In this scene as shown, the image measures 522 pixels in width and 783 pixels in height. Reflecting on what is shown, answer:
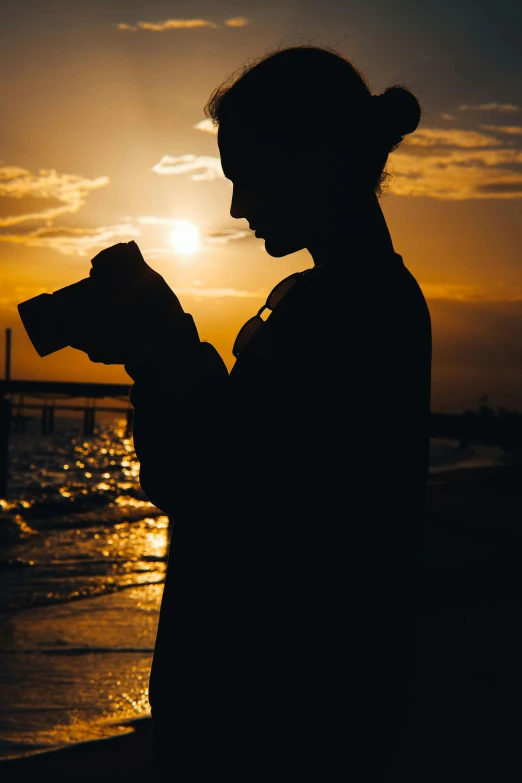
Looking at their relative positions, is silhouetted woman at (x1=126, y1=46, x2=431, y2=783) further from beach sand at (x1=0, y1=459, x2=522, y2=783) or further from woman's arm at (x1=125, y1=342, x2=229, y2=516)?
beach sand at (x1=0, y1=459, x2=522, y2=783)

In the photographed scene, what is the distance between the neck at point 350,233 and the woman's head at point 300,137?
0.01 meters

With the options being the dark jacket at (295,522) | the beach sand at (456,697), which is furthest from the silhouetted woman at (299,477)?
the beach sand at (456,697)

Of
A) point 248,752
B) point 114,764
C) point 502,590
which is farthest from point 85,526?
point 248,752

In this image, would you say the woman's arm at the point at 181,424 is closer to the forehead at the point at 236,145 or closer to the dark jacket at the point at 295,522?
the dark jacket at the point at 295,522

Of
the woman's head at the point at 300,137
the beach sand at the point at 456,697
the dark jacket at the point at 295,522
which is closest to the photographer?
the dark jacket at the point at 295,522

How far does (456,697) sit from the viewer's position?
152 inches

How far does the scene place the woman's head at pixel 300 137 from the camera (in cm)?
114

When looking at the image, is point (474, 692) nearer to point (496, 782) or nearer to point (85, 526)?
point (496, 782)

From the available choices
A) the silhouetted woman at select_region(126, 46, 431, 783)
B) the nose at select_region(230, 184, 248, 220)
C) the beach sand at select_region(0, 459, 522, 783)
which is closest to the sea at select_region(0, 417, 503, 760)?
the beach sand at select_region(0, 459, 522, 783)

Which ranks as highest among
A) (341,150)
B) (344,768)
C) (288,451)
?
(341,150)

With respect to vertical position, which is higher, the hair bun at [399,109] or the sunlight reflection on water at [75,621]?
the hair bun at [399,109]

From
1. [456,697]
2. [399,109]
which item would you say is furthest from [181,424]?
[456,697]

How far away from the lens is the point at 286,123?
1140mm

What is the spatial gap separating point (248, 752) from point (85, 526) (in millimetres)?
11966
